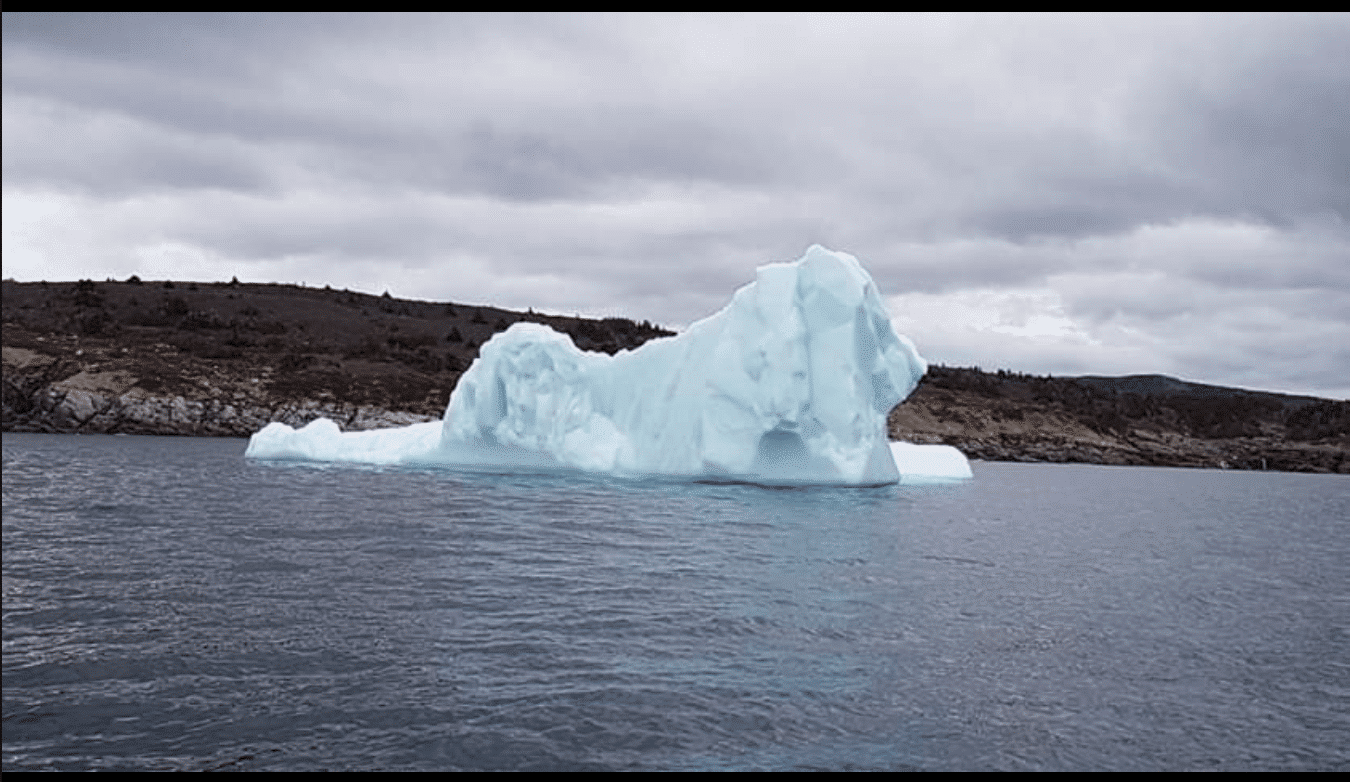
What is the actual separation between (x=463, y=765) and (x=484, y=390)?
24538mm

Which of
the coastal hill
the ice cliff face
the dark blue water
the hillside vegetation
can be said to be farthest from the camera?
the hillside vegetation

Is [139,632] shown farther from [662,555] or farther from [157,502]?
[157,502]

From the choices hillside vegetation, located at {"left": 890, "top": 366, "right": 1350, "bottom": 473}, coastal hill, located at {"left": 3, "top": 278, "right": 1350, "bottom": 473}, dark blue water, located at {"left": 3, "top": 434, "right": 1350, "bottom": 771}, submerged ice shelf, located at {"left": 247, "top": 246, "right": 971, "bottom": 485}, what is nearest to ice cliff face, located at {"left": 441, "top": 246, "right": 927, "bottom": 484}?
submerged ice shelf, located at {"left": 247, "top": 246, "right": 971, "bottom": 485}

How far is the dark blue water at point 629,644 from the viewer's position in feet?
22.6

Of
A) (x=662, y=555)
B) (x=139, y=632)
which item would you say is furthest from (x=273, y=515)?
(x=139, y=632)

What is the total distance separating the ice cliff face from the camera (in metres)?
27.6

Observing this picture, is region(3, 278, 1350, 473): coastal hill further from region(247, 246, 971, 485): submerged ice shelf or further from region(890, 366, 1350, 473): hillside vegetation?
region(247, 246, 971, 485): submerged ice shelf

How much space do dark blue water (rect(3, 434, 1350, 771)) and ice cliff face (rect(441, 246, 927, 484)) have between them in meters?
8.26

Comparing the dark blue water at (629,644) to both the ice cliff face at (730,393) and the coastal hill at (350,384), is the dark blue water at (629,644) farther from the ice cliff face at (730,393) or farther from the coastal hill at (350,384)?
the coastal hill at (350,384)

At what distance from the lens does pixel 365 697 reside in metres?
7.59

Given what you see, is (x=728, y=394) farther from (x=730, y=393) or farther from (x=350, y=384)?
(x=350, y=384)

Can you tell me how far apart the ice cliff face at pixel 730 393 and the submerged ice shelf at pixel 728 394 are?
0.04m

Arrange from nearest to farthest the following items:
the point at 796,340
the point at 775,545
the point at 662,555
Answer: the point at 662,555 < the point at 775,545 < the point at 796,340

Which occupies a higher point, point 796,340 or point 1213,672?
point 796,340
